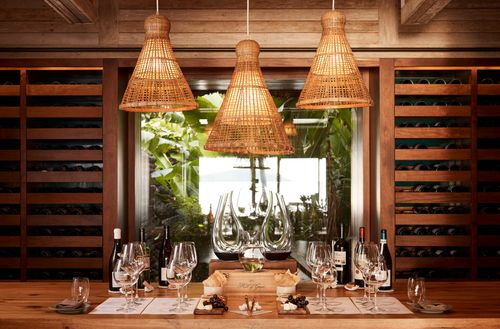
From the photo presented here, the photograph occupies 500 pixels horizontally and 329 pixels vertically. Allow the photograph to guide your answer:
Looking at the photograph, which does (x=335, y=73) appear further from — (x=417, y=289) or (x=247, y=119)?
(x=417, y=289)

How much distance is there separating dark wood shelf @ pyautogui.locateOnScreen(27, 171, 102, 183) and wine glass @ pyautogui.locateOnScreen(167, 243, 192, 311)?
6.49 feet

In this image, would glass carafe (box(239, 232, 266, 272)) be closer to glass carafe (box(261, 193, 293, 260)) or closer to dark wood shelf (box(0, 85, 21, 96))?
glass carafe (box(261, 193, 293, 260))

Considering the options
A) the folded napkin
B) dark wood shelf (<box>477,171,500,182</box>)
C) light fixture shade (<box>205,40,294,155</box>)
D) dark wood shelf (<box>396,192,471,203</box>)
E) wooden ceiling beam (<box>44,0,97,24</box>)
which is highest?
wooden ceiling beam (<box>44,0,97,24</box>)

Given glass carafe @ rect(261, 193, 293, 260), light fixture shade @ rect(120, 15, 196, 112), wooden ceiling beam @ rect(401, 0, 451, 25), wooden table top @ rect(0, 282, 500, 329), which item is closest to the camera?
wooden table top @ rect(0, 282, 500, 329)

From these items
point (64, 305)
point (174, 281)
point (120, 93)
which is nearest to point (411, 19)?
point (120, 93)

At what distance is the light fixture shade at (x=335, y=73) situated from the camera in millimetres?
2527

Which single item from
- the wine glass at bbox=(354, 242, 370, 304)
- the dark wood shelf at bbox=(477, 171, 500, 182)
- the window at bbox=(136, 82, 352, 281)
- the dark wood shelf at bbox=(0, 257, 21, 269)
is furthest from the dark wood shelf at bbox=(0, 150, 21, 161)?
the dark wood shelf at bbox=(477, 171, 500, 182)

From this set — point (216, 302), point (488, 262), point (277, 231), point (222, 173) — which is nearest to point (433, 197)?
point (488, 262)

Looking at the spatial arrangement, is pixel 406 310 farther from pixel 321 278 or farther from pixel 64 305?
pixel 64 305

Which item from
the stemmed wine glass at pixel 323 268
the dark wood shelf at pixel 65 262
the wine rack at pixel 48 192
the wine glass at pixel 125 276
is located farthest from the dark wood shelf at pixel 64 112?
the stemmed wine glass at pixel 323 268

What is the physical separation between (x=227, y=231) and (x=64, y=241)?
1873 millimetres

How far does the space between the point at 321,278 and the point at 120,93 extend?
8.01 feet

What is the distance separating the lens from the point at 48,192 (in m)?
4.45

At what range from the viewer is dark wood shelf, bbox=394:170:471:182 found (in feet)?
14.1
